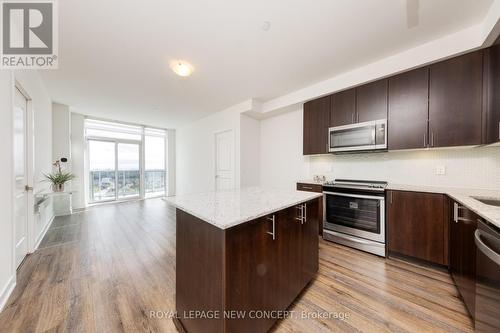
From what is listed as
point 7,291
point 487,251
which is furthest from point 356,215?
point 7,291

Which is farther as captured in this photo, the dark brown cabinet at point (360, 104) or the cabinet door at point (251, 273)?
the dark brown cabinet at point (360, 104)

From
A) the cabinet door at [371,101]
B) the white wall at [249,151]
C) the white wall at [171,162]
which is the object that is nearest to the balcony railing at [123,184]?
the white wall at [171,162]

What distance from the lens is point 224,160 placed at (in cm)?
485

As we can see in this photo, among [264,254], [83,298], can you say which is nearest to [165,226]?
[83,298]

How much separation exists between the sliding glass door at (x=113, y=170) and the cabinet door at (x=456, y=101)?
7.74m

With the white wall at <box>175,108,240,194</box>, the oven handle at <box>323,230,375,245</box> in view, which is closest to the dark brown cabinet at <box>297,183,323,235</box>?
the oven handle at <box>323,230,375,245</box>

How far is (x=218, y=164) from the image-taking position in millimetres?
5070

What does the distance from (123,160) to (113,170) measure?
1.46 feet

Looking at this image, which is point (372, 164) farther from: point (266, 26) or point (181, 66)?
point (181, 66)

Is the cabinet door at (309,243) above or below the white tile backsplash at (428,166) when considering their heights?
below

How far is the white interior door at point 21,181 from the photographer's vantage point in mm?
2170

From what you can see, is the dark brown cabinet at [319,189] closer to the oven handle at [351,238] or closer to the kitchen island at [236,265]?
the oven handle at [351,238]

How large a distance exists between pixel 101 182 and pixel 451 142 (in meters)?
8.24

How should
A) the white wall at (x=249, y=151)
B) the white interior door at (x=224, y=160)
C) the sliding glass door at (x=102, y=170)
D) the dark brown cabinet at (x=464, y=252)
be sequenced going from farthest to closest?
the sliding glass door at (x=102, y=170)
the white interior door at (x=224, y=160)
the white wall at (x=249, y=151)
the dark brown cabinet at (x=464, y=252)
